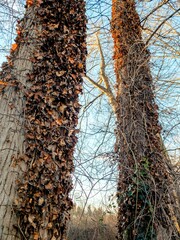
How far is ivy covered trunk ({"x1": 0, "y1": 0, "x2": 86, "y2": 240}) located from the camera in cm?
188

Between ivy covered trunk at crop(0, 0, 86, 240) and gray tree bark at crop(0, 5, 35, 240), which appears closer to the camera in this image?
gray tree bark at crop(0, 5, 35, 240)

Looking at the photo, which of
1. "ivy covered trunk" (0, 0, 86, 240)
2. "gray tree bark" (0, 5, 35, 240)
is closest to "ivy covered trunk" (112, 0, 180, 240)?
"ivy covered trunk" (0, 0, 86, 240)

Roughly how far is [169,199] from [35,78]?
2.64 meters

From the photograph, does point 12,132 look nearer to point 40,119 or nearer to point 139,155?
point 40,119

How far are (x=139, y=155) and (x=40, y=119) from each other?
1.91 metres

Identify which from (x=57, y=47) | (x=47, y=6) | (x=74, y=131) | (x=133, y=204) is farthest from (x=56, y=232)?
(x=47, y=6)

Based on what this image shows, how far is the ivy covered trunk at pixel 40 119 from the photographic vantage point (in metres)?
1.88

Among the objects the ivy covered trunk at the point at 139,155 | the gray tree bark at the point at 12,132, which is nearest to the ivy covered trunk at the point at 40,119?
the gray tree bark at the point at 12,132

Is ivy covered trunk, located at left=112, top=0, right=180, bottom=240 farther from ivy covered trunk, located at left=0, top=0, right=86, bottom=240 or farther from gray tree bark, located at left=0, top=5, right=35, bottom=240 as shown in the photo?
gray tree bark, located at left=0, top=5, right=35, bottom=240

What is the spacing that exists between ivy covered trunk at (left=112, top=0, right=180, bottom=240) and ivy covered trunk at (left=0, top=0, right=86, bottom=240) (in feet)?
2.95

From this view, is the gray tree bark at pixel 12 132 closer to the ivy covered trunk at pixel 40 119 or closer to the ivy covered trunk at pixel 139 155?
the ivy covered trunk at pixel 40 119

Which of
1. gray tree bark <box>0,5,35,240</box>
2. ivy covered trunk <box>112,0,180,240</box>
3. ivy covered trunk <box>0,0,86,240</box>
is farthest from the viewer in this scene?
ivy covered trunk <box>112,0,180,240</box>

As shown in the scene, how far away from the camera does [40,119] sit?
2.23m

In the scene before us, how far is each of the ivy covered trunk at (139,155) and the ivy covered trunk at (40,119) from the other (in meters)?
0.90
